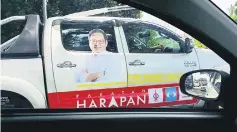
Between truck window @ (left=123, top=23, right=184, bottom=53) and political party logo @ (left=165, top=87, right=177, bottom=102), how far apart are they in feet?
1.25

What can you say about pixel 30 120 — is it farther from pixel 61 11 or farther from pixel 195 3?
pixel 61 11

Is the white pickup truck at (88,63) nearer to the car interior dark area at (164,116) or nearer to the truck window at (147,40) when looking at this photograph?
the truck window at (147,40)

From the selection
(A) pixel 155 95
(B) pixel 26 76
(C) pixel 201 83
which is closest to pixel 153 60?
(A) pixel 155 95

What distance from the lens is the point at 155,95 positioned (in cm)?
289

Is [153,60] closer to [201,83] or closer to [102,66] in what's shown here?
[102,66]

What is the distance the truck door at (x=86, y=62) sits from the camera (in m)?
3.15

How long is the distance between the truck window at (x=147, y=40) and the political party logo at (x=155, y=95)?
13.2 inches

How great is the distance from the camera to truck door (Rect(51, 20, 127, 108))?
315 centimetres

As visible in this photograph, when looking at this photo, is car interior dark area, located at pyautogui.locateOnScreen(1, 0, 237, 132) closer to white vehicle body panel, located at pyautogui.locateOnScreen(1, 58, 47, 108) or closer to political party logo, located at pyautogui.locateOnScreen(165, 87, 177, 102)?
political party logo, located at pyautogui.locateOnScreen(165, 87, 177, 102)

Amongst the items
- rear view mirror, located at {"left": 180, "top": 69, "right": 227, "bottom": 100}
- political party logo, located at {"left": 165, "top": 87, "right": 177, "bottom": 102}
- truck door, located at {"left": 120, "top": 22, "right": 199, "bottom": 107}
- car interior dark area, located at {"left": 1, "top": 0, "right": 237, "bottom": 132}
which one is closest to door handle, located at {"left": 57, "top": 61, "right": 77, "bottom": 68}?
truck door, located at {"left": 120, "top": 22, "right": 199, "bottom": 107}

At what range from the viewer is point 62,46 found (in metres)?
3.29

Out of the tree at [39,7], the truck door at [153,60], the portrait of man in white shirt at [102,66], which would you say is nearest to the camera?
the tree at [39,7]

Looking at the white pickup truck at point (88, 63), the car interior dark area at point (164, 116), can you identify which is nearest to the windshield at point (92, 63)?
the white pickup truck at point (88, 63)

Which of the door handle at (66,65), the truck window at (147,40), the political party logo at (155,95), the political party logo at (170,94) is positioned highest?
the truck window at (147,40)
